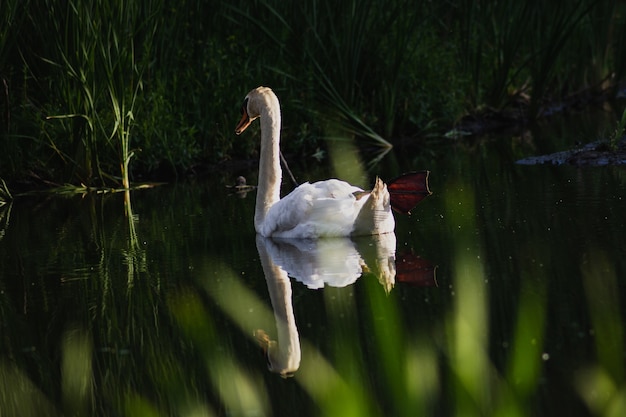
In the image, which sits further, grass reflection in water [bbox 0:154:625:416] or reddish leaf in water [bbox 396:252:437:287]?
reddish leaf in water [bbox 396:252:437:287]

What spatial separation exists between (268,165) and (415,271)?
6.65 ft

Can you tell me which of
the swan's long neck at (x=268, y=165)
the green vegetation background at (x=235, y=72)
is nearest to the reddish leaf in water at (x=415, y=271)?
the swan's long neck at (x=268, y=165)

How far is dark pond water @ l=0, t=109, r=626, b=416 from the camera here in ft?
12.4

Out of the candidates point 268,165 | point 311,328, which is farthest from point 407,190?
point 311,328

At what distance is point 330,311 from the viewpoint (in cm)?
520

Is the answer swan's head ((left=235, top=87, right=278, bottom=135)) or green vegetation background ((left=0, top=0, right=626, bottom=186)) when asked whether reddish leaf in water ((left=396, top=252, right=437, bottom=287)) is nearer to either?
swan's head ((left=235, top=87, right=278, bottom=135))

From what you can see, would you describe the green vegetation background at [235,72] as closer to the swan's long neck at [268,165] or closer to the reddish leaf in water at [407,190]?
the swan's long neck at [268,165]

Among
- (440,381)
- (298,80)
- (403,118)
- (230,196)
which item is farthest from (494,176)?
(440,381)

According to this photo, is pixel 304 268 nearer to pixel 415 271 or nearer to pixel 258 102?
pixel 415 271

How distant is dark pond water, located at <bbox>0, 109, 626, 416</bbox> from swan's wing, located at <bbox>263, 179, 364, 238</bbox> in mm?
129

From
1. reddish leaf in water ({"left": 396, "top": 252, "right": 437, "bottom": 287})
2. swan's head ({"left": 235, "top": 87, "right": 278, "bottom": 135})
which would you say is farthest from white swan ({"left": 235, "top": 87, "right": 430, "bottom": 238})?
swan's head ({"left": 235, "top": 87, "right": 278, "bottom": 135})

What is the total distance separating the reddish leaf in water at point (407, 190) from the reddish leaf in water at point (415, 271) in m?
0.85

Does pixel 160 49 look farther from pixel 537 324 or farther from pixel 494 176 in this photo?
pixel 537 324

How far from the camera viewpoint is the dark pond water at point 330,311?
3766mm
